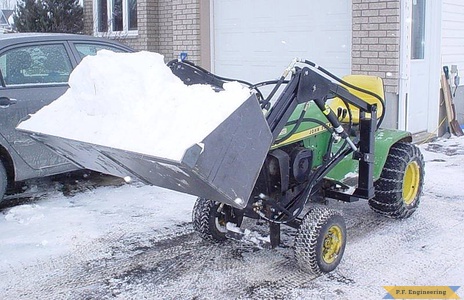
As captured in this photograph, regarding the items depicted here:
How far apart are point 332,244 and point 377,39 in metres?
4.33

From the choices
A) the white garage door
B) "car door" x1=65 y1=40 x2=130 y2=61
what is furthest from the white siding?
"car door" x1=65 y1=40 x2=130 y2=61

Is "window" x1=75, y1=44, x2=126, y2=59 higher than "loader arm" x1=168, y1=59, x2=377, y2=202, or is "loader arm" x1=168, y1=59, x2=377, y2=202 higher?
"window" x1=75, y1=44, x2=126, y2=59

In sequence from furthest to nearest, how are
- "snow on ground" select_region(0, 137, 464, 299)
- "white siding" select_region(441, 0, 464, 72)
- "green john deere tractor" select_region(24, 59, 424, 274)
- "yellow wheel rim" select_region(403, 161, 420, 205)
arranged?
"white siding" select_region(441, 0, 464, 72) < "yellow wheel rim" select_region(403, 161, 420, 205) < "snow on ground" select_region(0, 137, 464, 299) < "green john deere tractor" select_region(24, 59, 424, 274)

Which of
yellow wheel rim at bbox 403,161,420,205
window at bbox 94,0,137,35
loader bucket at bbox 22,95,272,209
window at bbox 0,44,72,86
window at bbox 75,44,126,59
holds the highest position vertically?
window at bbox 94,0,137,35

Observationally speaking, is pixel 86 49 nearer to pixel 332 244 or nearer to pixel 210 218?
pixel 210 218

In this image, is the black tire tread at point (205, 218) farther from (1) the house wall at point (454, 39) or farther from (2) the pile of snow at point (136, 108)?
(1) the house wall at point (454, 39)

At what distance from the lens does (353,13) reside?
8000 millimetres

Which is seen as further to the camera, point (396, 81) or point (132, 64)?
point (396, 81)

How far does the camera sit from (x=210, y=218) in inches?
182

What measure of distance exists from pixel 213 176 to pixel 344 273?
5.08 ft

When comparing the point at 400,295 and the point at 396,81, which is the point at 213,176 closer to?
the point at 400,295

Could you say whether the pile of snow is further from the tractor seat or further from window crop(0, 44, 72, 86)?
window crop(0, 44, 72, 86)

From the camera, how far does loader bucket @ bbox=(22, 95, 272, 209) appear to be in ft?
9.94

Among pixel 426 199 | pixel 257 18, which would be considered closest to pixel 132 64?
A: pixel 426 199
